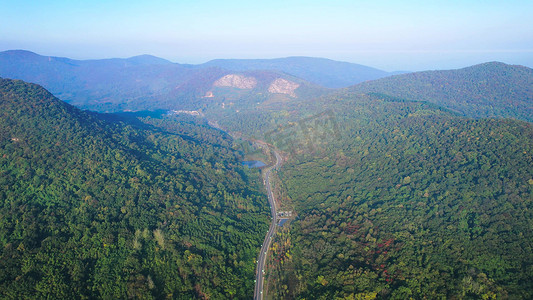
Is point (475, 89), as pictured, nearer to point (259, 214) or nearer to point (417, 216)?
point (417, 216)

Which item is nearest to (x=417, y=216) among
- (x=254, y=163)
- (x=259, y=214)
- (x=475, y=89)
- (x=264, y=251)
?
(x=264, y=251)

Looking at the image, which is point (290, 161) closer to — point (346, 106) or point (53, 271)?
point (346, 106)

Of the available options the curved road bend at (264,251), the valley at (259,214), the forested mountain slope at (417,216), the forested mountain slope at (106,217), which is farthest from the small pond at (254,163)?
the forested mountain slope at (106,217)

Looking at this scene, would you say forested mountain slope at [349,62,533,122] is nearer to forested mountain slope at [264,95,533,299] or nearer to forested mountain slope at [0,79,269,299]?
forested mountain slope at [264,95,533,299]

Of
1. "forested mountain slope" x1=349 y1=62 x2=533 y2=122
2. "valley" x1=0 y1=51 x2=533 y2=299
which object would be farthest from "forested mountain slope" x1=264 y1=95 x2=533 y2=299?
"forested mountain slope" x1=349 y1=62 x2=533 y2=122

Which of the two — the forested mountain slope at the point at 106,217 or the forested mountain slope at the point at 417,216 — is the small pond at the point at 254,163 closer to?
the forested mountain slope at the point at 417,216

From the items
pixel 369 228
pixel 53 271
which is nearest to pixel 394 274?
pixel 369 228
